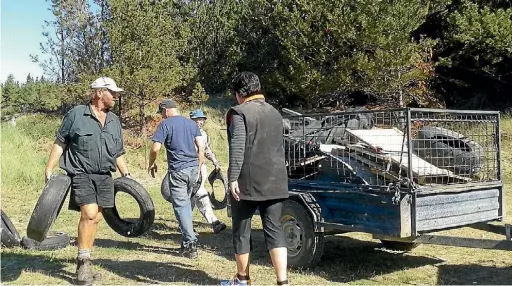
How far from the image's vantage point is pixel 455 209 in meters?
5.11

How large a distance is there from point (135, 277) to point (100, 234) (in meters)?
2.46

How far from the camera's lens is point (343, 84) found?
16.3 meters

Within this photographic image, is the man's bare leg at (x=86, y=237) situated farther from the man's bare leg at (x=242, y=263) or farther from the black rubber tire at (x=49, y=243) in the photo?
the black rubber tire at (x=49, y=243)

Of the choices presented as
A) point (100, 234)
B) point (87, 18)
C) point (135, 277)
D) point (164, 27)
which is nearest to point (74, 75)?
point (87, 18)

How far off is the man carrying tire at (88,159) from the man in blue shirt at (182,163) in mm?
1116

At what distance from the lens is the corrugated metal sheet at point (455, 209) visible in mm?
4797

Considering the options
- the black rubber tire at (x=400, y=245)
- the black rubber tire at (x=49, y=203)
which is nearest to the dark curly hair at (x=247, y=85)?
the black rubber tire at (x=49, y=203)

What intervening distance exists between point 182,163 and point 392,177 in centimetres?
241

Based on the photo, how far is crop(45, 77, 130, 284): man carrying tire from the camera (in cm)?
488

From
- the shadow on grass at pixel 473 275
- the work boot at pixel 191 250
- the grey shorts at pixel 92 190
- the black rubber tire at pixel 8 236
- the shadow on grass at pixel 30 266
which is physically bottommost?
the shadow on grass at pixel 473 275

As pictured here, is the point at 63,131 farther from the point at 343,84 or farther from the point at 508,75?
the point at 508,75

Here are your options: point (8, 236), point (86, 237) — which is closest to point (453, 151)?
point (86, 237)

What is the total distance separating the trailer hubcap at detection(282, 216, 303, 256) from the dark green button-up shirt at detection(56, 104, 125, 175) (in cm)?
189

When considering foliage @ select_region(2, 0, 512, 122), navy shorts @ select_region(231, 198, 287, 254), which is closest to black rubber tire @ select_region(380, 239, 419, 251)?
navy shorts @ select_region(231, 198, 287, 254)
